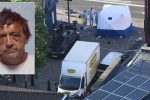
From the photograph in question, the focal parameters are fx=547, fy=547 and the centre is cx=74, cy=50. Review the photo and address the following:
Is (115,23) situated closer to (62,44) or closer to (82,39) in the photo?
(82,39)

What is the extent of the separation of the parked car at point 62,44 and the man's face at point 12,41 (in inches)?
378

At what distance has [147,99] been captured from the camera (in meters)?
27.4

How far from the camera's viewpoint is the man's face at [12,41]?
3025cm

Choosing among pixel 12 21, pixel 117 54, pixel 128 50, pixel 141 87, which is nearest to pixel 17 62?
pixel 12 21

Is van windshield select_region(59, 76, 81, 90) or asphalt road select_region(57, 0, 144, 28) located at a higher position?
asphalt road select_region(57, 0, 144, 28)

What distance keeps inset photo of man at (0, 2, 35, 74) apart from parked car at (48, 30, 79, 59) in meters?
9.46

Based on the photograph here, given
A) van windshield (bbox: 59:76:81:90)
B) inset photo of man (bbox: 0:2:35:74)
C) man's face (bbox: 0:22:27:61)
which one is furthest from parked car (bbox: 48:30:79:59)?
man's face (bbox: 0:22:27:61)

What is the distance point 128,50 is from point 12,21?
13.6 metres

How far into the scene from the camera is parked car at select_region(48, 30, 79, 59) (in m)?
40.3

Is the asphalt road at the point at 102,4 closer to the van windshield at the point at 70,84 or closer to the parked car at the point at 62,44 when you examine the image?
the parked car at the point at 62,44

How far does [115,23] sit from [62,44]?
562 centimetres

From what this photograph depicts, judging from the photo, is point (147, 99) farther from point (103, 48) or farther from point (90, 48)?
point (103, 48)

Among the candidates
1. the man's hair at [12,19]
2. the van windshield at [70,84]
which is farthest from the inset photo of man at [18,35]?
the van windshield at [70,84]

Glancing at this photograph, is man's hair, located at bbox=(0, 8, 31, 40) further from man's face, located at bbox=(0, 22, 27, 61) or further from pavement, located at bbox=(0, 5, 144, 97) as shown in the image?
pavement, located at bbox=(0, 5, 144, 97)
